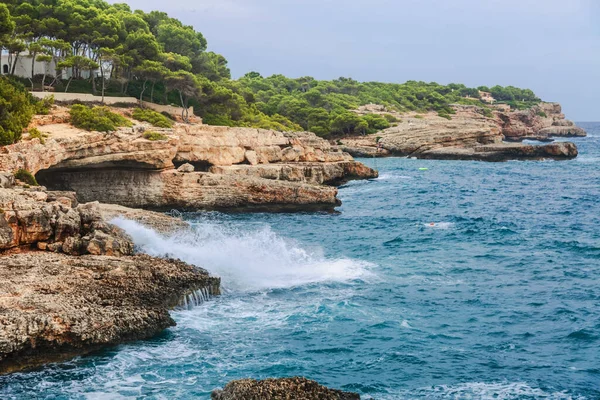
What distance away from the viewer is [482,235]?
36844mm

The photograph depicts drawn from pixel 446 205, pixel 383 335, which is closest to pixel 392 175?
pixel 446 205

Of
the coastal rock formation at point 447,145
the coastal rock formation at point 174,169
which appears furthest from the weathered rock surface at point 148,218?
the coastal rock formation at point 447,145

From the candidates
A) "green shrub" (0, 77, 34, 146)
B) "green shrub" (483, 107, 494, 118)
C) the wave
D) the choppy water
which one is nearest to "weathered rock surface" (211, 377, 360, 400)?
the choppy water

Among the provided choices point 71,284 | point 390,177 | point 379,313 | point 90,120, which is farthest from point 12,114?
point 390,177

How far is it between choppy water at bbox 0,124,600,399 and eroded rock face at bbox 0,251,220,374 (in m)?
0.53

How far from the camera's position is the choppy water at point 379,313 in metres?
16.9

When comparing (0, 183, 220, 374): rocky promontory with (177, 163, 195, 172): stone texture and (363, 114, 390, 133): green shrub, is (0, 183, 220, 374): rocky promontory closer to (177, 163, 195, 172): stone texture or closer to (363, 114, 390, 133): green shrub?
(177, 163, 195, 172): stone texture

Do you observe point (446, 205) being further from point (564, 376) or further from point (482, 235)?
point (564, 376)

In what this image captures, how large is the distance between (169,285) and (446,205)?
31437 millimetres

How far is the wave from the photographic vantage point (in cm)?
2653

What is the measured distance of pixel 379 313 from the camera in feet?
74.3

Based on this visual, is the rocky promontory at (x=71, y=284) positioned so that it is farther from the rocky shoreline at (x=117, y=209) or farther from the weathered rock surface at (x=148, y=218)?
the weathered rock surface at (x=148, y=218)

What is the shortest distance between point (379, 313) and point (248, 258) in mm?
8540

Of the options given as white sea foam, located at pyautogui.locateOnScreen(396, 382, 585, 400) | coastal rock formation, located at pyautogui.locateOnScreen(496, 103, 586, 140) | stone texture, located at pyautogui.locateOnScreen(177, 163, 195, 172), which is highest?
coastal rock formation, located at pyautogui.locateOnScreen(496, 103, 586, 140)
